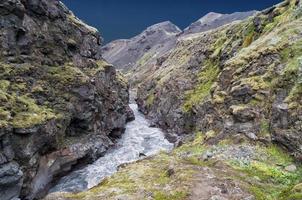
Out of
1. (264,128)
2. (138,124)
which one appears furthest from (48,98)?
(138,124)

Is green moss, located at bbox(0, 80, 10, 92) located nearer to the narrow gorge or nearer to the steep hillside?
the narrow gorge

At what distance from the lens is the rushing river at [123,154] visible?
7712cm

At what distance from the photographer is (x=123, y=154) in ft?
315

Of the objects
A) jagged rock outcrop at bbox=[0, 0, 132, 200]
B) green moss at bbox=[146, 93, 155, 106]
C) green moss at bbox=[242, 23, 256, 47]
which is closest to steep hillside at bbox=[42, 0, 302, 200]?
green moss at bbox=[242, 23, 256, 47]

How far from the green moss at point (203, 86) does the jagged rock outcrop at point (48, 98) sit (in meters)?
21.1

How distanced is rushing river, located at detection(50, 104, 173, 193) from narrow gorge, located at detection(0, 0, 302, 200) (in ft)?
0.97

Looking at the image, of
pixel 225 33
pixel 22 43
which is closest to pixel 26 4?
pixel 22 43

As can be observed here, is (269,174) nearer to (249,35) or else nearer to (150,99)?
(249,35)

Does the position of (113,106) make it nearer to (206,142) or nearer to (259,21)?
(259,21)

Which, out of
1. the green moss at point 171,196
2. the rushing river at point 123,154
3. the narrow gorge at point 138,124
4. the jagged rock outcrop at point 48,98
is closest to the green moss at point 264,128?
the narrow gorge at point 138,124

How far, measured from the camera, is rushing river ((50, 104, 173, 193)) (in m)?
77.1

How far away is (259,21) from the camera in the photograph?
4439 inches

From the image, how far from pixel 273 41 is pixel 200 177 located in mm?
43575

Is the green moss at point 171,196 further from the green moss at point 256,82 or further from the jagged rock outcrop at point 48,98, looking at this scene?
the green moss at point 256,82
